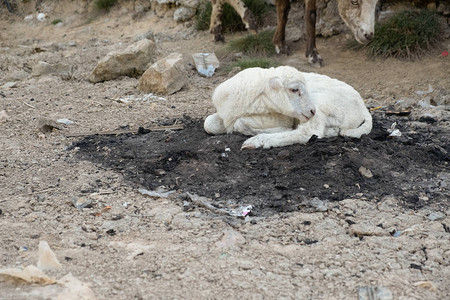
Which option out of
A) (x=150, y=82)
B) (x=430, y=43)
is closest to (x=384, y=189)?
(x=150, y=82)

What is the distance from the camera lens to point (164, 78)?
773 centimetres

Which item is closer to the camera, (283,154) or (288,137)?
(283,154)

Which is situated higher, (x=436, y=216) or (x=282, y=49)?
A: (x=436, y=216)

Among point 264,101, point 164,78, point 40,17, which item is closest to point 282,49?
point 164,78

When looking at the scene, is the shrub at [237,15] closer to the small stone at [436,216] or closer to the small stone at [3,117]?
the small stone at [3,117]

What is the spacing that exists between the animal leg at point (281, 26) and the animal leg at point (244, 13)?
51 centimetres

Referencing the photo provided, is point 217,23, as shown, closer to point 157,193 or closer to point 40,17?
point 40,17

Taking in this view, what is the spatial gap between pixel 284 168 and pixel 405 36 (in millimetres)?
6005

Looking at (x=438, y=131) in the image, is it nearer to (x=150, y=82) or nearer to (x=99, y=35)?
(x=150, y=82)

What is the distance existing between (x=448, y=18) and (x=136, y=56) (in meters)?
5.85

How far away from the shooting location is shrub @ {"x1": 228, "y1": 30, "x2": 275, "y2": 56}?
33.7ft

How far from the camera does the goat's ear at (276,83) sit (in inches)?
195

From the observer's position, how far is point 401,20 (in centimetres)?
983

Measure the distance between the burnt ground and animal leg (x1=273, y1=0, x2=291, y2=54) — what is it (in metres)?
4.97
